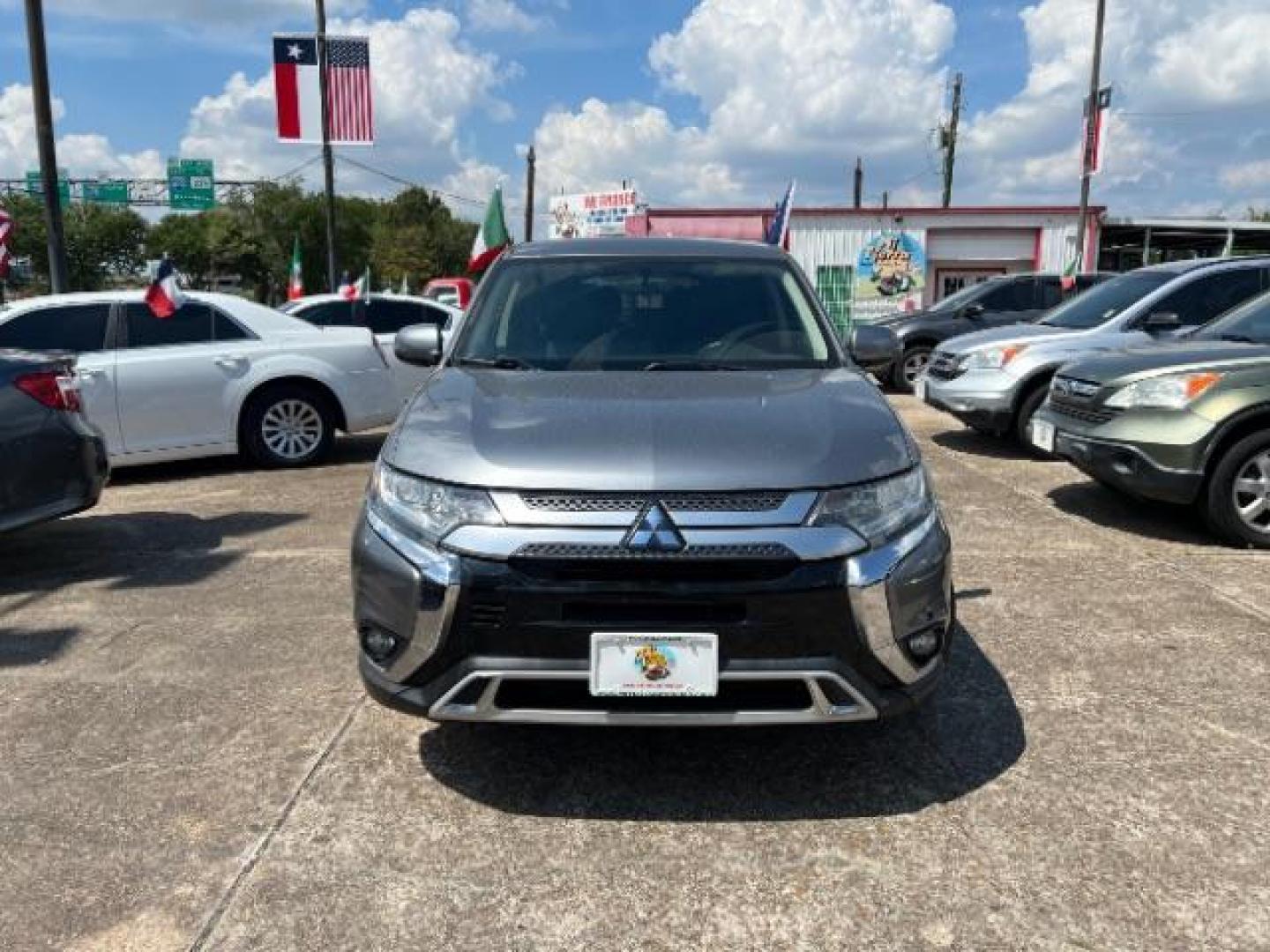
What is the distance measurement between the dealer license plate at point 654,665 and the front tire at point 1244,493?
4.39 meters

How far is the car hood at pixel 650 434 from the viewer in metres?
2.72

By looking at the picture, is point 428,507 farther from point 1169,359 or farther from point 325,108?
point 325,108

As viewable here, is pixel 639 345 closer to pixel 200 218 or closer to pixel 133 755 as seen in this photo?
pixel 133 755

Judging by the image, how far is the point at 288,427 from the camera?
8.68 m

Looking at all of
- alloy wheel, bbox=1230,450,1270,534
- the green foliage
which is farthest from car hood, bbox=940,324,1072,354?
the green foliage

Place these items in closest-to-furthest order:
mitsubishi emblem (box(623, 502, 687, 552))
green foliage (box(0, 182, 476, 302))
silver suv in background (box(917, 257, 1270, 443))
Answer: mitsubishi emblem (box(623, 502, 687, 552))
silver suv in background (box(917, 257, 1270, 443))
green foliage (box(0, 182, 476, 302))

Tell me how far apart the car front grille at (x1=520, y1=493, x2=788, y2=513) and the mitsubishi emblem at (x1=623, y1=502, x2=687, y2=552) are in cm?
4

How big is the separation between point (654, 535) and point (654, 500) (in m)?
0.10

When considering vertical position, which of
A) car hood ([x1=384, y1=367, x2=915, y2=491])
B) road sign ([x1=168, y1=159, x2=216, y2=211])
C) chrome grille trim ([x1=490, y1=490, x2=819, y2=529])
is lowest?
chrome grille trim ([x1=490, y1=490, x2=819, y2=529])

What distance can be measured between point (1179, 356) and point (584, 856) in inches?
198

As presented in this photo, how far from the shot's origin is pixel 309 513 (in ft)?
22.3

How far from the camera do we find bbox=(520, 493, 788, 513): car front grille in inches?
105

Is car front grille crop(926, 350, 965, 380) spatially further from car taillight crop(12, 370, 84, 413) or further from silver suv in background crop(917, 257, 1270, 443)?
car taillight crop(12, 370, 84, 413)

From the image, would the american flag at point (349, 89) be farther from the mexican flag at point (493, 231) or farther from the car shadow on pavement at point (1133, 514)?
the car shadow on pavement at point (1133, 514)
